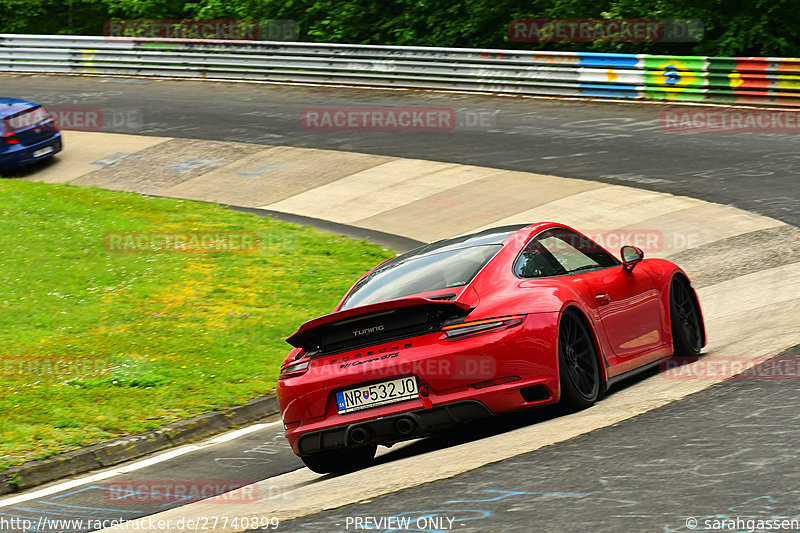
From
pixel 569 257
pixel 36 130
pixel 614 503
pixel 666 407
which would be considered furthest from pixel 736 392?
pixel 36 130

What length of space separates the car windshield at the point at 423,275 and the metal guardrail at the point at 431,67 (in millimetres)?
17193

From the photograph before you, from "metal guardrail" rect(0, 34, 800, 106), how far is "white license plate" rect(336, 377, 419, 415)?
18377 millimetres

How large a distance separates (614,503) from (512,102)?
22.0 meters

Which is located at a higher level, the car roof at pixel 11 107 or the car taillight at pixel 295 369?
the car roof at pixel 11 107

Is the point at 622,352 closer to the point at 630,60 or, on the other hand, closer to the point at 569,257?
the point at 569,257

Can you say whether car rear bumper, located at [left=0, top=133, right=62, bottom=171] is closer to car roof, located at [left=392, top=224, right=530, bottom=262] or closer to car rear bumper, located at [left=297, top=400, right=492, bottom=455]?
car roof, located at [left=392, top=224, right=530, bottom=262]

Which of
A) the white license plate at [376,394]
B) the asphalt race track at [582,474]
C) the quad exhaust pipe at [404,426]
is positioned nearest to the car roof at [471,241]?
the asphalt race track at [582,474]

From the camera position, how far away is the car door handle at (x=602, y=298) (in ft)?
24.2

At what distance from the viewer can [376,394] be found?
21.4ft

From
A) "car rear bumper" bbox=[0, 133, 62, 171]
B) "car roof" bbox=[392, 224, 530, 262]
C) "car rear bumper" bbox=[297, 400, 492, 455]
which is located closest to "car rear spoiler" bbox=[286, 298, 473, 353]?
"car rear bumper" bbox=[297, 400, 492, 455]

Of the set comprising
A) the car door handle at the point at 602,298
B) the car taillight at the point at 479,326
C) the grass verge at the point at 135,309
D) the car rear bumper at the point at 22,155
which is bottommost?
the grass verge at the point at 135,309

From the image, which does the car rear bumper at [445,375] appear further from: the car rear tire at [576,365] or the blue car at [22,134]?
the blue car at [22,134]

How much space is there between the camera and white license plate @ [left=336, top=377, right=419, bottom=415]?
6461mm

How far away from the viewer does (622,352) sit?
754cm
